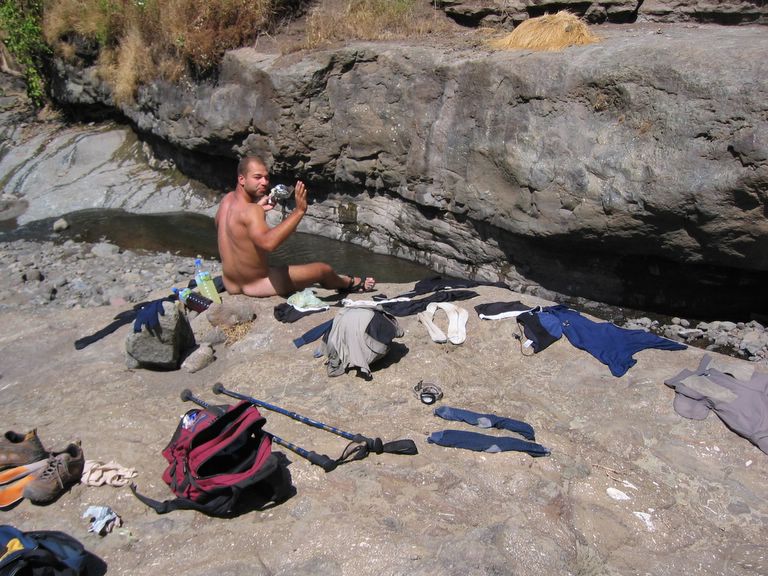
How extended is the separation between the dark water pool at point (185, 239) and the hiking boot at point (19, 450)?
18.2 feet

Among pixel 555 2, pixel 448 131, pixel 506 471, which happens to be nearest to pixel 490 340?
pixel 506 471

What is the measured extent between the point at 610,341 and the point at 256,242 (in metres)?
3.17

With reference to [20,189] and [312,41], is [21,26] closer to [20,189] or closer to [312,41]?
[20,189]

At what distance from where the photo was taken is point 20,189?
12.6 m

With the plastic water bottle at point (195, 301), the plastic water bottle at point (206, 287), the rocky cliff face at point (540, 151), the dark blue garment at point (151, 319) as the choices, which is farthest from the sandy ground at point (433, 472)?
the rocky cliff face at point (540, 151)

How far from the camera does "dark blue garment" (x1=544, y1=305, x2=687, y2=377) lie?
4.86 meters

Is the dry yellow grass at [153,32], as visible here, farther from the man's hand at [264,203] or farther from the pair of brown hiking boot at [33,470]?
the pair of brown hiking boot at [33,470]

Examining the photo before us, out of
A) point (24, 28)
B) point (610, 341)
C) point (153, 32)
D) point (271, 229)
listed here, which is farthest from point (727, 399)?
point (24, 28)

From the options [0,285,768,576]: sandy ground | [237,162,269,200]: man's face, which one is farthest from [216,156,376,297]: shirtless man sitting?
[0,285,768,576]: sandy ground

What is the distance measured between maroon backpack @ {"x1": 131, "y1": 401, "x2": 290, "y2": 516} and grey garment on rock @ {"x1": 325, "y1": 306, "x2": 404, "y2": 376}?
115 centimetres

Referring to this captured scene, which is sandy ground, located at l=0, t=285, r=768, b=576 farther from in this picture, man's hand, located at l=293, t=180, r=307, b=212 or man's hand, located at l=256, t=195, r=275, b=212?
man's hand, located at l=256, t=195, r=275, b=212

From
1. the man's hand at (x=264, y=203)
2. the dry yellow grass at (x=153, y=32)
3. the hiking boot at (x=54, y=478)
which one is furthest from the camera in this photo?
the dry yellow grass at (x=153, y=32)

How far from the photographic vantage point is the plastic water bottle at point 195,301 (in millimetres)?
6090

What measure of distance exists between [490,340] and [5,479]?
353 cm
